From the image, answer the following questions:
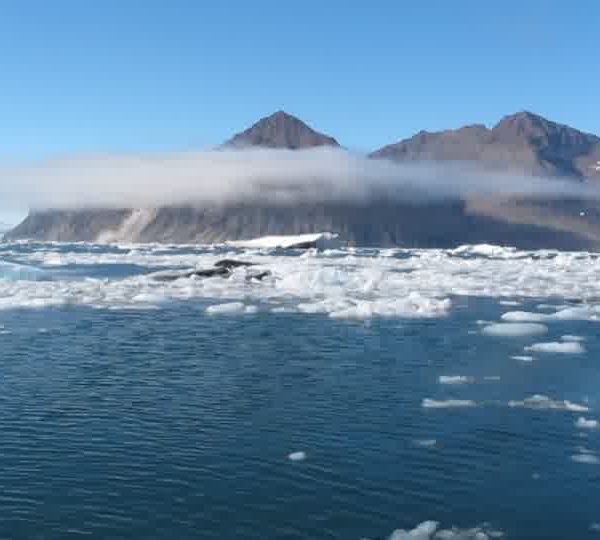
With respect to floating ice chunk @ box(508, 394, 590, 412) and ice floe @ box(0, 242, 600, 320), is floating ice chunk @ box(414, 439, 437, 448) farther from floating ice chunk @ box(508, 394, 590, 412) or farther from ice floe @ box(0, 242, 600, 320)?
ice floe @ box(0, 242, 600, 320)

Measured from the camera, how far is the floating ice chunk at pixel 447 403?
66.3 ft

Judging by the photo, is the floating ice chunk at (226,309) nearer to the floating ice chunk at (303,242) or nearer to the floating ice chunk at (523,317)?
the floating ice chunk at (523,317)

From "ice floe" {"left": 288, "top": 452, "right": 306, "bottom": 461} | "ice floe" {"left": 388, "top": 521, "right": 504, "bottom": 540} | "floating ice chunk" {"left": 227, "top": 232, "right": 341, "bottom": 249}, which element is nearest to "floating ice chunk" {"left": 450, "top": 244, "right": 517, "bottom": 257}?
"floating ice chunk" {"left": 227, "top": 232, "right": 341, "bottom": 249}

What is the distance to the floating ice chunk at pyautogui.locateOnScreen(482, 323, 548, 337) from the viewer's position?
33500mm

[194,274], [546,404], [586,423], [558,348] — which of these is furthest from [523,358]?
[194,274]

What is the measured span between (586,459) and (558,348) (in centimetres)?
1377

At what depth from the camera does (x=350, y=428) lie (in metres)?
18.2

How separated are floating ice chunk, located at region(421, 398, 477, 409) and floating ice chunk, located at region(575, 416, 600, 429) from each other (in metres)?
2.74

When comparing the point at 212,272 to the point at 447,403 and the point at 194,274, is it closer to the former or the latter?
the point at 194,274

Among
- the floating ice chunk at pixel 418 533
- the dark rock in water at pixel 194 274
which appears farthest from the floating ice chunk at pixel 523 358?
the dark rock in water at pixel 194 274

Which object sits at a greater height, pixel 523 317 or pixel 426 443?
pixel 523 317

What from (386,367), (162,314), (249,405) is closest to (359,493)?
(249,405)

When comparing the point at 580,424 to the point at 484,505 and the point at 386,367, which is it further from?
the point at 386,367

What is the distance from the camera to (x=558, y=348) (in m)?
29.3
